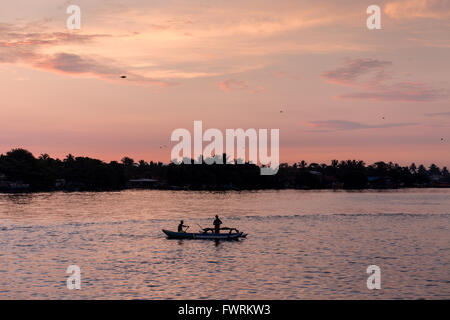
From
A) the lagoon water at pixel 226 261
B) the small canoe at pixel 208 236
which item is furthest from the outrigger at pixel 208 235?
the lagoon water at pixel 226 261

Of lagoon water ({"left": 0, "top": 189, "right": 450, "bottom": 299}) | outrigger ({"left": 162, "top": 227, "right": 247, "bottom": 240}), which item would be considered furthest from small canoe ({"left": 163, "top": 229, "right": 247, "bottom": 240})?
lagoon water ({"left": 0, "top": 189, "right": 450, "bottom": 299})

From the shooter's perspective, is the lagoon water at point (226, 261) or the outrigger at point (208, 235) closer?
the lagoon water at point (226, 261)

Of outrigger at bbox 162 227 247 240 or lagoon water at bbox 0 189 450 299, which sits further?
outrigger at bbox 162 227 247 240

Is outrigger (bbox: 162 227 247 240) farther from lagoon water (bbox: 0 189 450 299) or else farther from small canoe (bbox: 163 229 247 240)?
lagoon water (bbox: 0 189 450 299)

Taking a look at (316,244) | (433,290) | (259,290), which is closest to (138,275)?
(259,290)

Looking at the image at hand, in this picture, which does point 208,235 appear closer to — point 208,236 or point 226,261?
point 208,236

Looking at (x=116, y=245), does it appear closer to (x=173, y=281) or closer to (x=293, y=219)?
(x=173, y=281)

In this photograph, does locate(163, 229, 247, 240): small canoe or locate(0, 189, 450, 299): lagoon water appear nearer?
locate(0, 189, 450, 299): lagoon water

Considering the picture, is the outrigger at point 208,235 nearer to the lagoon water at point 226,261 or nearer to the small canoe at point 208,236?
the small canoe at point 208,236

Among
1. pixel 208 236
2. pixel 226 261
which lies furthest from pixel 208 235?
Answer: pixel 226 261

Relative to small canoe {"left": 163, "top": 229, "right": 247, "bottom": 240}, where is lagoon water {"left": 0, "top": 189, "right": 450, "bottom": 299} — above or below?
below
